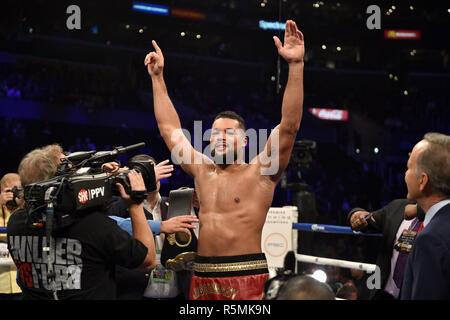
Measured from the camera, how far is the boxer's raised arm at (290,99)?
2154 millimetres

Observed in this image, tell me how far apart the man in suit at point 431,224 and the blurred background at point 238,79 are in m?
7.38

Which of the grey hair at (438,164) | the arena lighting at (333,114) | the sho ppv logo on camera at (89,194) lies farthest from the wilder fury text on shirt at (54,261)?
the arena lighting at (333,114)

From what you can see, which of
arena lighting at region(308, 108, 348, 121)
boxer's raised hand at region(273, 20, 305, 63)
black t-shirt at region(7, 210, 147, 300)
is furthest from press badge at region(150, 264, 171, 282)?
arena lighting at region(308, 108, 348, 121)

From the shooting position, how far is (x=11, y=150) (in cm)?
904

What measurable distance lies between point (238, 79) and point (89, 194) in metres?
12.4

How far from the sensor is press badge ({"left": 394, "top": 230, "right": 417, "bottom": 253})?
2.25 metres

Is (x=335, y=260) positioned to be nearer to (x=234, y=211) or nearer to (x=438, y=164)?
(x=234, y=211)

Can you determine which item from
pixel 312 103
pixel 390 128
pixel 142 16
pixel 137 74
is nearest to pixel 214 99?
pixel 137 74

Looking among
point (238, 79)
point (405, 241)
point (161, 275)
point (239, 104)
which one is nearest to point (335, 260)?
point (405, 241)

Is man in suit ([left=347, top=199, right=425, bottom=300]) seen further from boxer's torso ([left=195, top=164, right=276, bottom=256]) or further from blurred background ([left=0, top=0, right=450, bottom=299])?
blurred background ([left=0, top=0, right=450, bottom=299])

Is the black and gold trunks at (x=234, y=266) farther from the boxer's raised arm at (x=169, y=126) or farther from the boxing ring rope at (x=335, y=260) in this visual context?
the boxing ring rope at (x=335, y=260)

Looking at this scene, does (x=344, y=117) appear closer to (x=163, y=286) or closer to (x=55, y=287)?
(x=163, y=286)

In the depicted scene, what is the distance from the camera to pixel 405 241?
2.28 m

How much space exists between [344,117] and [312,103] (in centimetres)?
127
